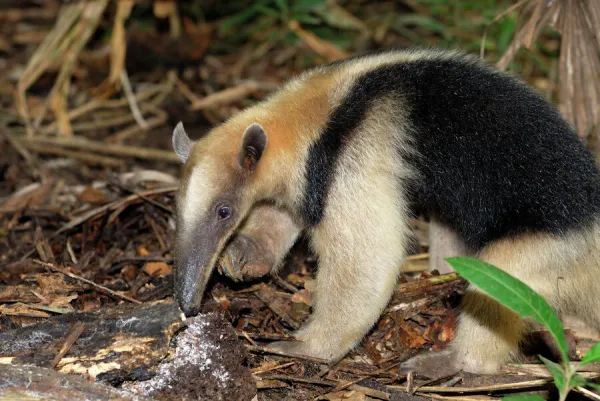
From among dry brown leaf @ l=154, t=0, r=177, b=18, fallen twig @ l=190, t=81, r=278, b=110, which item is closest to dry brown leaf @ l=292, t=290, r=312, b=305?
fallen twig @ l=190, t=81, r=278, b=110

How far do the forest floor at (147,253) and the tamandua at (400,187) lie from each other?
281mm

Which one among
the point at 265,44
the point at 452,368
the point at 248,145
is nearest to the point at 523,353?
the point at 452,368

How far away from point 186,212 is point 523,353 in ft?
8.08

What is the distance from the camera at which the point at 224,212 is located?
4.74 m

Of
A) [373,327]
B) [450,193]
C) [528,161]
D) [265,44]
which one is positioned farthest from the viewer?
[265,44]

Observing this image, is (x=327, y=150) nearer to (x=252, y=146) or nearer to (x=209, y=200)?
(x=252, y=146)

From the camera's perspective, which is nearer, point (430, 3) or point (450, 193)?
point (450, 193)

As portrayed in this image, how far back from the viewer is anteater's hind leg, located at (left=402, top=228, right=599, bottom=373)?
14.9 ft

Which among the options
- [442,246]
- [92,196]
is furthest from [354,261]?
[92,196]

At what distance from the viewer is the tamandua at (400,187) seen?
456cm

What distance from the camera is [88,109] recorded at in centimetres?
870

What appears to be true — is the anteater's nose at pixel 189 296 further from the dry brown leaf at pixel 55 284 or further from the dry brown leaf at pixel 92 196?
the dry brown leaf at pixel 92 196

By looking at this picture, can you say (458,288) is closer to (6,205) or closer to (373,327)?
(373,327)

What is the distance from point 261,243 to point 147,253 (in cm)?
97
